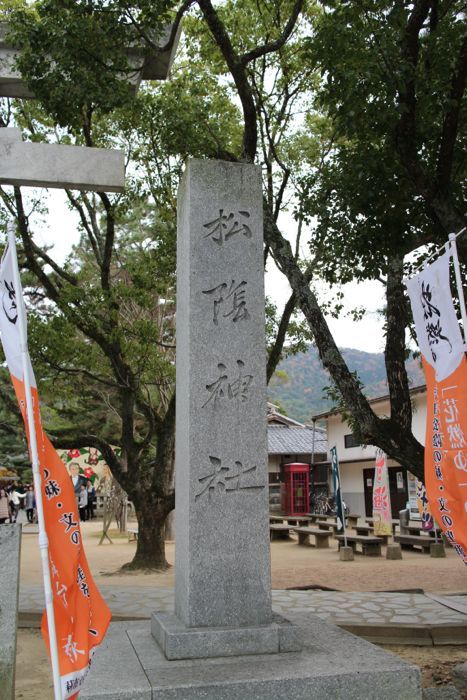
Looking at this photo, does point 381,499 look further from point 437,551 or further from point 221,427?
point 221,427

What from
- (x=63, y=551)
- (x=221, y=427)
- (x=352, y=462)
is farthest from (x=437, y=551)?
(x=63, y=551)

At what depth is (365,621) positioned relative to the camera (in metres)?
7.54

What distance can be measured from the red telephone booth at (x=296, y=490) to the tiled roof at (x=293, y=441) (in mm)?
2104

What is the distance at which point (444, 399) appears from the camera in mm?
5332

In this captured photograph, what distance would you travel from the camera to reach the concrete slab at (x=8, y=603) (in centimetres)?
488

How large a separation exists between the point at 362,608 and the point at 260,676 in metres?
5.14

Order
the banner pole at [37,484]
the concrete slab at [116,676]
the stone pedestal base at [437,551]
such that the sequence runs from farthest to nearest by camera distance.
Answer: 1. the stone pedestal base at [437,551]
2. the concrete slab at [116,676]
3. the banner pole at [37,484]

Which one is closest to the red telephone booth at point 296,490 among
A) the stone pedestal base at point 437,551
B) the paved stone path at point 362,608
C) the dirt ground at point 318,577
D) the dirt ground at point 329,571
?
the dirt ground at point 318,577

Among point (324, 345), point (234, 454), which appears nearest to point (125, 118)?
point (324, 345)

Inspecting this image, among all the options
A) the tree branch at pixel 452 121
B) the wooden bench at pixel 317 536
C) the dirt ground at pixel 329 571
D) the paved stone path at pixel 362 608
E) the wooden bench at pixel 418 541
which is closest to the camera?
the tree branch at pixel 452 121

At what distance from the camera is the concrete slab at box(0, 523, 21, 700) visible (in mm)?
4879

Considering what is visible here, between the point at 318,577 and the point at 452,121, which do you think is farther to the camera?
the point at 318,577

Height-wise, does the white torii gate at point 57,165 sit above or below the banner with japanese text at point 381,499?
above

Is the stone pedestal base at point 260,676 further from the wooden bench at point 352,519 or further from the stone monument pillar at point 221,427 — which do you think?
the wooden bench at point 352,519
